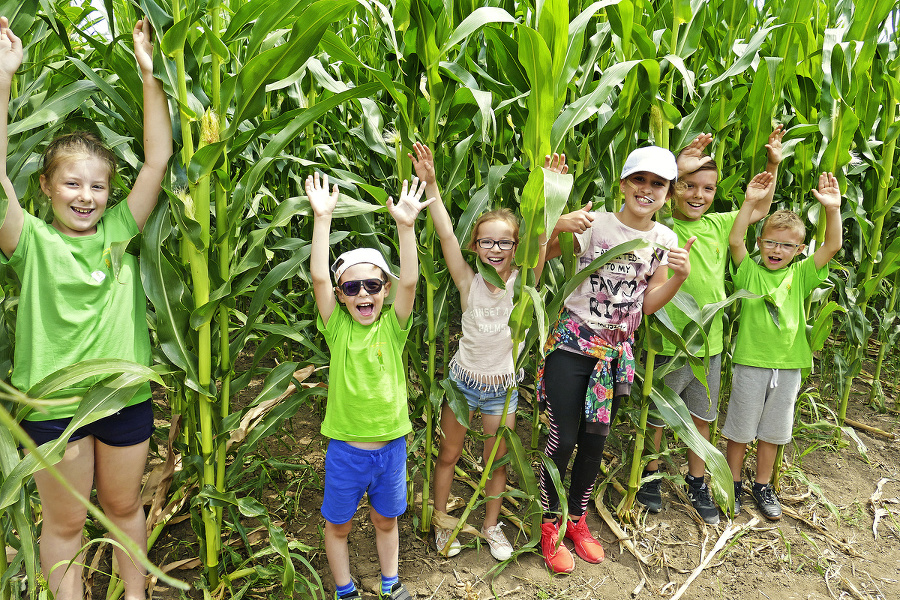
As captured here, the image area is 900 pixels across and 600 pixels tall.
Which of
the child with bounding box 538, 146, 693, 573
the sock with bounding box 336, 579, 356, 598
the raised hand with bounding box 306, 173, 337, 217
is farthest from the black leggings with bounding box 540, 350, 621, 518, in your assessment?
A: the raised hand with bounding box 306, 173, 337, 217

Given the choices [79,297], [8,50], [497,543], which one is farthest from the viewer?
[497,543]

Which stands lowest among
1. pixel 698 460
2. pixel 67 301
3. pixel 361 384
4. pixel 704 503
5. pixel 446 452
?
pixel 704 503

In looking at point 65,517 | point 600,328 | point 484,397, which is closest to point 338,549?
point 484,397

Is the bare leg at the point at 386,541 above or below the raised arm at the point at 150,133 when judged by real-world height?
below

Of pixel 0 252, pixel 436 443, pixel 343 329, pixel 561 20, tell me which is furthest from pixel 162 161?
pixel 436 443

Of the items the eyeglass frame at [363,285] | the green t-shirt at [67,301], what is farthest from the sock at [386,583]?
the green t-shirt at [67,301]

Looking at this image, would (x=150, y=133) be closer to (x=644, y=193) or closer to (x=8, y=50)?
(x=8, y=50)

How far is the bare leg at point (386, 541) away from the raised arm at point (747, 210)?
2.08 m

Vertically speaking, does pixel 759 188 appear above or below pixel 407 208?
above

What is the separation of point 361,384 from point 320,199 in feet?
2.26

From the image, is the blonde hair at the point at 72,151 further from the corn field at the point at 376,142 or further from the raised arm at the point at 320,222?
the raised arm at the point at 320,222

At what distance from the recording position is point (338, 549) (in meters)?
2.39

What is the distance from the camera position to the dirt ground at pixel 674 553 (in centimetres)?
270

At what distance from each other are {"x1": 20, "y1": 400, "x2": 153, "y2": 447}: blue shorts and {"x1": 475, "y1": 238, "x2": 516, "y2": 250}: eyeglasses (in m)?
1.39
